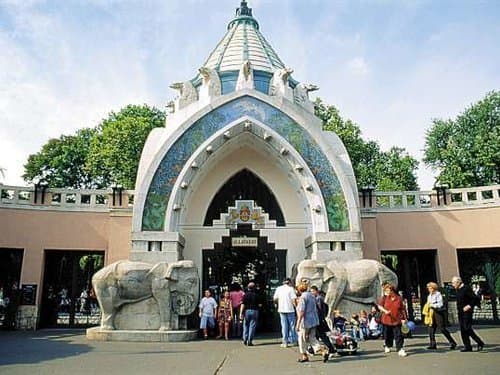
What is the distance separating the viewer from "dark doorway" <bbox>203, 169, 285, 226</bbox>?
15.8 meters

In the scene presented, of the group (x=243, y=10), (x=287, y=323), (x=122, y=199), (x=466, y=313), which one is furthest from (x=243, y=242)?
(x=243, y=10)

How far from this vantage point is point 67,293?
1639 cm

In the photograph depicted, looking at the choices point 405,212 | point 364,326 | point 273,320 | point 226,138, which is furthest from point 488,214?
point 226,138

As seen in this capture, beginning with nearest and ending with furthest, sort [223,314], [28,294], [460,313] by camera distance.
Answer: [460,313]
[223,314]
[28,294]

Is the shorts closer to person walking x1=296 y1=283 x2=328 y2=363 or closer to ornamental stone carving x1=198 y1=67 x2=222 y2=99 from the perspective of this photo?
person walking x1=296 y1=283 x2=328 y2=363

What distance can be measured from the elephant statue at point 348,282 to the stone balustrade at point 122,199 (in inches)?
162

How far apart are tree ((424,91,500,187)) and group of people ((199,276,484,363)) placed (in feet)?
45.7

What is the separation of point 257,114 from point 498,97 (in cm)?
1626

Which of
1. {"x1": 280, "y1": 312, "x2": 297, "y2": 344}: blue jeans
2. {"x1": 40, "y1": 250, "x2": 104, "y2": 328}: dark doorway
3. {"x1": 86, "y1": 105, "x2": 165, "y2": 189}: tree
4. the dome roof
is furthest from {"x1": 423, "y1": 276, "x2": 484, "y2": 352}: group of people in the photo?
{"x1": 86, "y1": 105, "x2": 165, "y2": 189}: tree

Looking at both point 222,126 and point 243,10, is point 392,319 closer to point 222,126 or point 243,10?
point 222,126

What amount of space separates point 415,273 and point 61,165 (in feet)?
75.6

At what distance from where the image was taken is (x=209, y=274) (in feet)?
50.1

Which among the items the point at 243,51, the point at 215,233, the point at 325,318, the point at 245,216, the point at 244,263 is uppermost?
the point at 243,51

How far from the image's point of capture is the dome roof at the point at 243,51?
19062 mm
